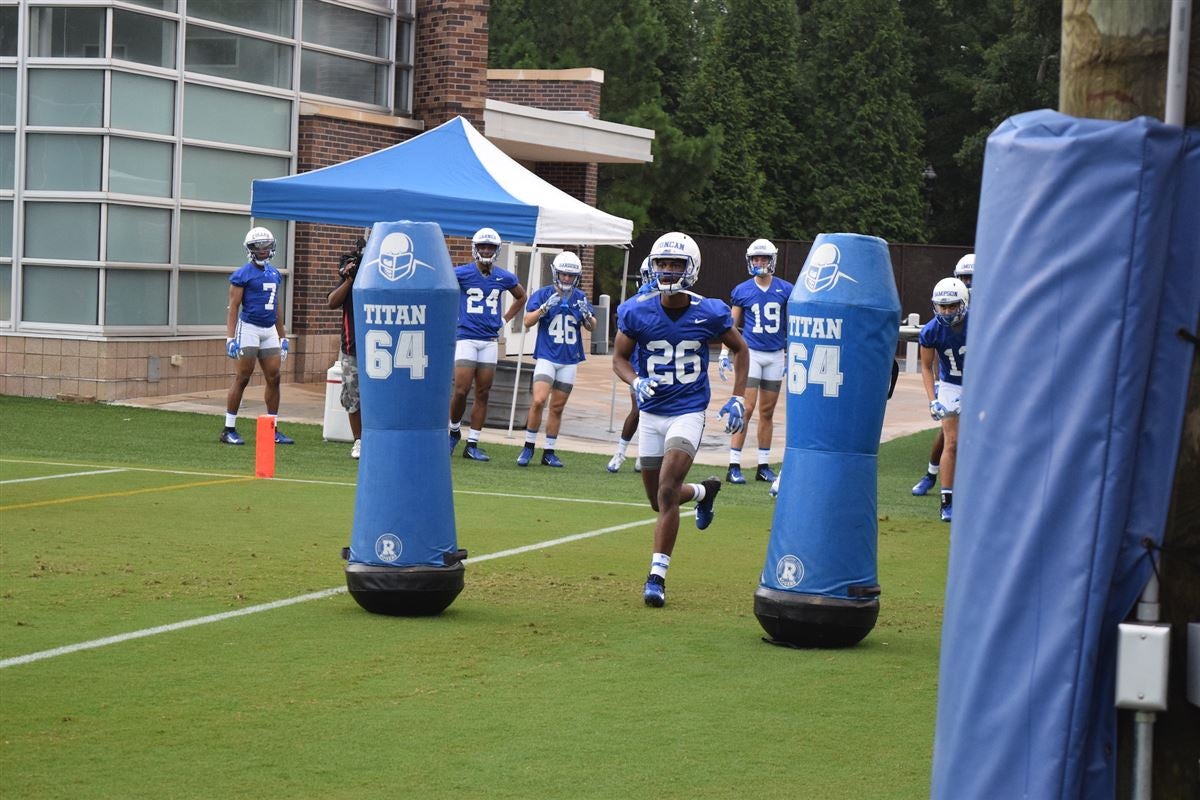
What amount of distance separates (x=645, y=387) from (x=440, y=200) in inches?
370

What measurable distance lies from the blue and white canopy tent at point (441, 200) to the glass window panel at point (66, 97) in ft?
11.8

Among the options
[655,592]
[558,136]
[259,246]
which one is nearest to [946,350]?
[655,592]

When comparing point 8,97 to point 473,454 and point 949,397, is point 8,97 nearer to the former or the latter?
point 473,454

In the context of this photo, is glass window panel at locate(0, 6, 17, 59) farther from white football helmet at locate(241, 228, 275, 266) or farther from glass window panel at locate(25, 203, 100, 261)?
white football helmet at locate(241, 228, 275, 266)

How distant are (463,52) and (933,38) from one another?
36.1 metres

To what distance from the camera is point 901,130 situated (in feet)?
170

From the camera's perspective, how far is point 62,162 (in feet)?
Answer: 69.8

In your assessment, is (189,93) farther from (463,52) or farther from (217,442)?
(217,442)

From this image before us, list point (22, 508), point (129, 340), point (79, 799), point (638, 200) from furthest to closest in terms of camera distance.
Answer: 1. point (638, 200)
2. point (129, 340)
3. point (22, 508)
4. point (79, 799)

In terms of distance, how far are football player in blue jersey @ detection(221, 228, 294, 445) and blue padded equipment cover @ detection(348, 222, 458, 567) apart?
8354 millimetres

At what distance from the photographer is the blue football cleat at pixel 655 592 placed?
9.30m

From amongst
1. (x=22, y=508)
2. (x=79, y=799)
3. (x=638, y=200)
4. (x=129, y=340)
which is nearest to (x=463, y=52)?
(x=129, y=340)

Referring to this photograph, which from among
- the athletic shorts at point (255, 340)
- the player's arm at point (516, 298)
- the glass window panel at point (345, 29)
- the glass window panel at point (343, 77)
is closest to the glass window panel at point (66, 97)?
the glass window panel at point (343, 77)

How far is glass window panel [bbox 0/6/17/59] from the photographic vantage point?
2145cm
